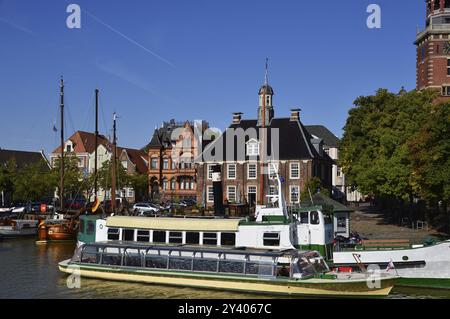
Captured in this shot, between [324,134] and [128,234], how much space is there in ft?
269

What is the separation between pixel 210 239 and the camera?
99.9 feet

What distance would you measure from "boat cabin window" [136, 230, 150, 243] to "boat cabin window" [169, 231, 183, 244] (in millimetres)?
1479

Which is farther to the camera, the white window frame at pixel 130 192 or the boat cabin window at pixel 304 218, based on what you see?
the white window frame at pixel 130 192

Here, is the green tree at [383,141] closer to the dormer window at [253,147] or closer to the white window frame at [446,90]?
the dormer window at [253,147]

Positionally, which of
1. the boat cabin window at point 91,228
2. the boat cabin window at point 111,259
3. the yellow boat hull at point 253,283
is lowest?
the yellow boat hull at point 253,283

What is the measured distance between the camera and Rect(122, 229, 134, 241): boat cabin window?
106ft

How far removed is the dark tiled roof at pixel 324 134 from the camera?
353 feet

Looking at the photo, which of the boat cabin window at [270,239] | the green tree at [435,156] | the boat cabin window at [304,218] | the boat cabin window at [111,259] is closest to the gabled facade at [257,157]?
the green tree at [435,156]

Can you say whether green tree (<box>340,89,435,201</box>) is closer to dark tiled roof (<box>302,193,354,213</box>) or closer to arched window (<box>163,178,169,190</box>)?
dark tiled roof (<box>302,193,354,213</box>)

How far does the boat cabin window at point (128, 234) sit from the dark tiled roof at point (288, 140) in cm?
4064
